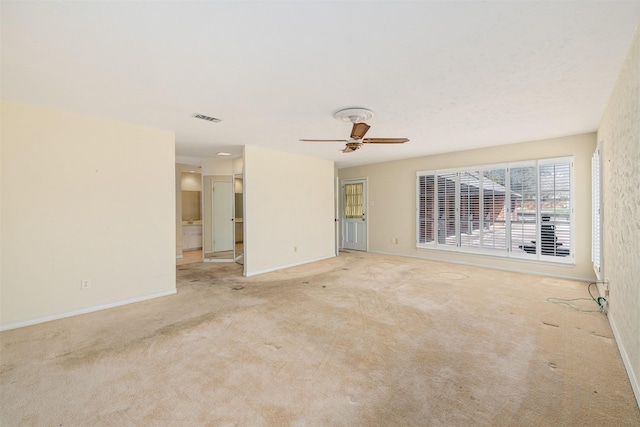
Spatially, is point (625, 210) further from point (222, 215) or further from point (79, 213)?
point (222, 215)

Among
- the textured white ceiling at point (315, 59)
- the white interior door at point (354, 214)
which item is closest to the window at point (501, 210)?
the textured white ceiling at point (315, 59)

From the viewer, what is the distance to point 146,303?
3.75 m

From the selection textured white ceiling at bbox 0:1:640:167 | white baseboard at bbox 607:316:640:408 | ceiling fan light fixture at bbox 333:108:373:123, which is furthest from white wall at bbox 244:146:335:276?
white baseboard at bbox 607:316:640:408

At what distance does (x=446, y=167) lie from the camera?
6121 millimetres

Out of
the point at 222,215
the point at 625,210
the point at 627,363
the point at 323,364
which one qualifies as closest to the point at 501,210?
the point at 625,210

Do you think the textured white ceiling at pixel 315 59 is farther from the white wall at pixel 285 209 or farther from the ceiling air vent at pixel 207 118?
the white wall at pixel 285 209

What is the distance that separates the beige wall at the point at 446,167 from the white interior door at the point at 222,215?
130 inches

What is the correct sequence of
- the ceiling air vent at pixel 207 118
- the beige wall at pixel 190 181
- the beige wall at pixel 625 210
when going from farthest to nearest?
1. the beige wall at pixel 190 181
2. the ceiling air vent at pixel 207 118
3. the beige wall at pixel 625 210

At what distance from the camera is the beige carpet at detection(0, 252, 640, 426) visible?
68.4 inches

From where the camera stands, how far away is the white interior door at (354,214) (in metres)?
7.80

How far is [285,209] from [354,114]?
3046mm

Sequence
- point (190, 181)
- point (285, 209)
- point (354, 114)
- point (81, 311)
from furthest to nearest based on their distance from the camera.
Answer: point (190, 181) < point (285, 209) < point (81, 311) < point (354, 114)

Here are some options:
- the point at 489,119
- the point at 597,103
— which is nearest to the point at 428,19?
the point at 489,119

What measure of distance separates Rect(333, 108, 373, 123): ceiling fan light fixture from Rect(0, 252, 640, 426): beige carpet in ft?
7.67
